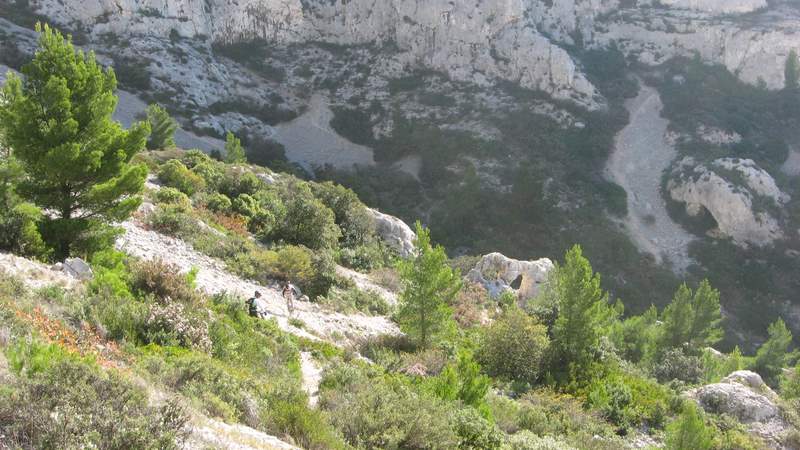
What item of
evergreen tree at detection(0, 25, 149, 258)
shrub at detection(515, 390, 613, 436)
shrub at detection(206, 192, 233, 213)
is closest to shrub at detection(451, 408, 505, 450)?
shrub at detection(515, 390, 613, 436)

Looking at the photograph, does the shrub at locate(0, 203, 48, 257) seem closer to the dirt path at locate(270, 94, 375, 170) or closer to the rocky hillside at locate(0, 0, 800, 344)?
the rocky hillside at locate(0, 0, 800, 344)

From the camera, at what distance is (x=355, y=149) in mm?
62906

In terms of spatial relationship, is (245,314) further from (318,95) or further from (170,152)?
(318,95)

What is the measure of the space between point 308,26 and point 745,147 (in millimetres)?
57533

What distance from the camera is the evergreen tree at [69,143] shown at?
11281mm

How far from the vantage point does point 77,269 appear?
398 inches

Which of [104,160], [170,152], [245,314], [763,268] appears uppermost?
[104,160]

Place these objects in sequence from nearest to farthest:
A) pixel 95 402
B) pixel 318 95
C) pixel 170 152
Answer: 1. pixel 95 402
2. pixel 170 152
3. pixel 318 95

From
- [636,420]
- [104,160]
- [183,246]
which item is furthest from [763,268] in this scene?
[104,160]

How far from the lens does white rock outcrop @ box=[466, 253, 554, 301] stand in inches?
1086

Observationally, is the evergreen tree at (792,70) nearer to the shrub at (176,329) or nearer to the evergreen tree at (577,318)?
the evergreen tree at (577,318)

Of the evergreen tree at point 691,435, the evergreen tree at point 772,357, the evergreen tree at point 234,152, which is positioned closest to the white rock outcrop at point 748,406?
the evergreen tree at point 691,435

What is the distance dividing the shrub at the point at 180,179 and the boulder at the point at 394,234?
951 cm

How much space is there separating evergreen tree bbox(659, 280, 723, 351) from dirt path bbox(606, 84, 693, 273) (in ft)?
57.9
